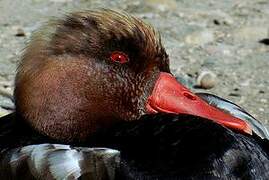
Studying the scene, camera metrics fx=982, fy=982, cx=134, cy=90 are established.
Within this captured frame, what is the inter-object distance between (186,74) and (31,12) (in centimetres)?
171

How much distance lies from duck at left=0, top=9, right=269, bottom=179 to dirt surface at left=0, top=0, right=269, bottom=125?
1625mm

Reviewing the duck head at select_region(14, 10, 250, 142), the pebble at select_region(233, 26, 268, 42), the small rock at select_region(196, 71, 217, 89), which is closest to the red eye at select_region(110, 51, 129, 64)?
the duck head at select_region(14, 10, 250, 142)

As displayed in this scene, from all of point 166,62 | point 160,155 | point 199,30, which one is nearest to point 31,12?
point 199,30

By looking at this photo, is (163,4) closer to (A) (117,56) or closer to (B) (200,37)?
(B) (200,37)

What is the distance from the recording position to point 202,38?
7.62 m

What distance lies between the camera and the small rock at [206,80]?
22.1 ft

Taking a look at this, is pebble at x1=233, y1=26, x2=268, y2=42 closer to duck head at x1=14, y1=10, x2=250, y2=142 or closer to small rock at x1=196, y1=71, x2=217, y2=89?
small rock at x1=196, y1=71, x2=217, y2=89

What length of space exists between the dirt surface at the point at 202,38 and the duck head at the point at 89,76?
5.33 ft

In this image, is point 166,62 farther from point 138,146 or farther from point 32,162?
point 32,162

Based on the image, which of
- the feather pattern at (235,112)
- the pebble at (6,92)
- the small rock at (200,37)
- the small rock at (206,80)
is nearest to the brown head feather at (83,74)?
the feather pattern at (235,112)

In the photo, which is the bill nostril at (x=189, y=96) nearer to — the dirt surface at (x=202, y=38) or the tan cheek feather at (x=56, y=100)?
the tan cheek feather at (x=56, y=100)

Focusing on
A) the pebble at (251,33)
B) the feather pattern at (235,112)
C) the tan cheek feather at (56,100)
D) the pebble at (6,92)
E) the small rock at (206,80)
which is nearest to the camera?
the tan cheek feather at (56,100)

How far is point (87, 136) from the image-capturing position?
14.6ft

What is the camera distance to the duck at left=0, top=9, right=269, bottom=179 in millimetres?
4215
